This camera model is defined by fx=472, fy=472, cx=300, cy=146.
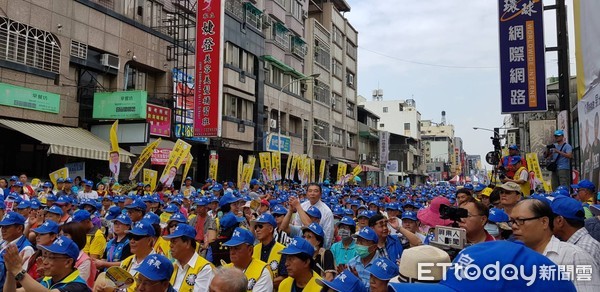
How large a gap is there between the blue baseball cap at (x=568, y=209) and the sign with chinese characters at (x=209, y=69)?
802 inches

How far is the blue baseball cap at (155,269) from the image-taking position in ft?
12.4

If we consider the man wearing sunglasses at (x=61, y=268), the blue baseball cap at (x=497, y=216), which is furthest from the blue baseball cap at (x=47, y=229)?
the blue baseball cap at (x=497, y=216)

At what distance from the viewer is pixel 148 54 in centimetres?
2370

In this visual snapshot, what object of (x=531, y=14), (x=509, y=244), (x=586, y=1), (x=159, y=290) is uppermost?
(x=531, y=14)

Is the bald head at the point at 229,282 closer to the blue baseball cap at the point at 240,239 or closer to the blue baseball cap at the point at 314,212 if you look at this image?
→ the blue baseball cap at the point at 240,239

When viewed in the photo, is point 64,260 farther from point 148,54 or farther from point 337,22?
point 337,22

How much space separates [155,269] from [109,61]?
65.0 feet

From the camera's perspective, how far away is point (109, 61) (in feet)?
70.5

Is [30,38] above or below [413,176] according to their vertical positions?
above

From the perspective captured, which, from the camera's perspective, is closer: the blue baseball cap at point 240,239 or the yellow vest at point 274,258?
the blue baseball cap at point 240,239

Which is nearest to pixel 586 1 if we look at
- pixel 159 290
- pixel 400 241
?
pixel 400 241

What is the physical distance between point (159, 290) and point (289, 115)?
34786 mm

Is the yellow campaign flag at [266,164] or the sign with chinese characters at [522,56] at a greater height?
the sign with chinese characters at [522,56]

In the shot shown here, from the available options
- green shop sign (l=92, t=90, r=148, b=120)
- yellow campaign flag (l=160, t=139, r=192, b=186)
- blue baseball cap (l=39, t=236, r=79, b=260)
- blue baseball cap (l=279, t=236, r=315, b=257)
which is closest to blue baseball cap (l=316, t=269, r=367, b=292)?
blue baseball cap (l=279, t=236, r=315, b=257)
